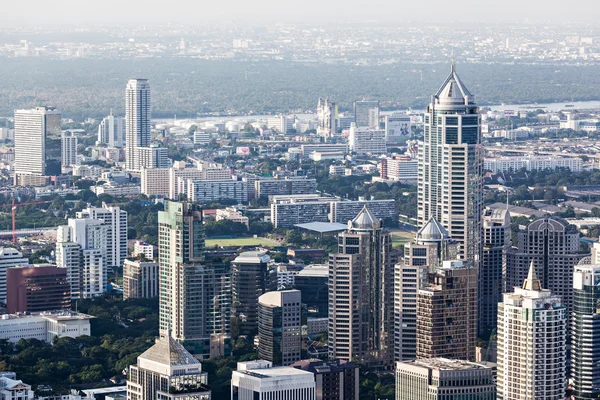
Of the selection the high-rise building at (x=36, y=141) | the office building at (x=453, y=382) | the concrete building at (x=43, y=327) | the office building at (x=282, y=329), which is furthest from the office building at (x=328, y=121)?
the office building at (x=453, y=382)

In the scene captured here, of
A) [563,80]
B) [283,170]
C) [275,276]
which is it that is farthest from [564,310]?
[563,80]

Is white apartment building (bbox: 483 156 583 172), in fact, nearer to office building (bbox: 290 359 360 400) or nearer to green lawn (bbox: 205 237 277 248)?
green lawn (bbox: 205 237 277 248)

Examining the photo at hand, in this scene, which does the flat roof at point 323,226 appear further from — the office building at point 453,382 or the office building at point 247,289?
the office building at point 453,382

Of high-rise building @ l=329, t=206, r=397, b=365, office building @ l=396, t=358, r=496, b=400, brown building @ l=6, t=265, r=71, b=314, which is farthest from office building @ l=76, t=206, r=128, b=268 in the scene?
office building @ l=396, t=358, r=496, b=400

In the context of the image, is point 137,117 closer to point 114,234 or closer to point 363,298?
point 114,234

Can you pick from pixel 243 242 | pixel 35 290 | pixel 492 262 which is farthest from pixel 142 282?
pixel 243 242
